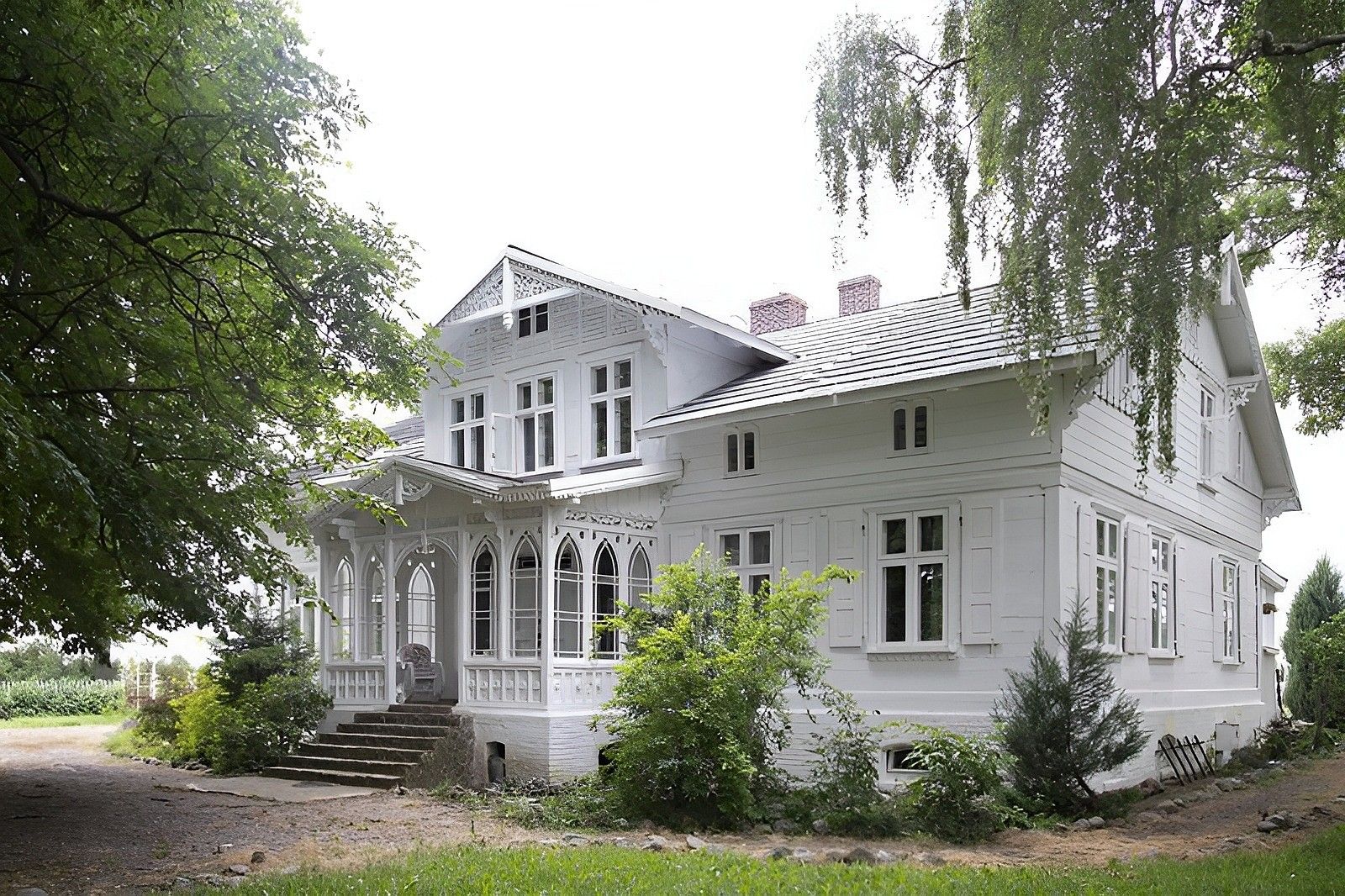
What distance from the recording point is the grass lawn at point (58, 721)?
32.0 metres

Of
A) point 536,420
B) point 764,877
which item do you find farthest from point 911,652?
point 536,420

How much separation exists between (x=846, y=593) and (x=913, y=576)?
1.08 metres

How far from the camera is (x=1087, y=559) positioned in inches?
639

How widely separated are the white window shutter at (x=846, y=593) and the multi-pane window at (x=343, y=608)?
861 cm

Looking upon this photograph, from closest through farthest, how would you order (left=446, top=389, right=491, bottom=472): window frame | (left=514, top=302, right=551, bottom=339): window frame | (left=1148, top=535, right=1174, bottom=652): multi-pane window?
1. (left=1148, top=535, right=1174, bottom=652): multi-pane window
2. (left=514, top=302, right=551, bottom=339): window frame
3. (left=446, top=389, right=491, bottom=472): window frame

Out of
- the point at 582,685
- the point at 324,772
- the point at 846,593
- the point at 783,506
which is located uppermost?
the point at 783,506

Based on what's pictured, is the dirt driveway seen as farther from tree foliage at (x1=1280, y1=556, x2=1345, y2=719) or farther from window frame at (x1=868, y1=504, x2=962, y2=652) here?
tree foliage at (x1=1280, y1=556, x2=1345, y2=719)

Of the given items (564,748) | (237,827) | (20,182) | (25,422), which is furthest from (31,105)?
(564,748)

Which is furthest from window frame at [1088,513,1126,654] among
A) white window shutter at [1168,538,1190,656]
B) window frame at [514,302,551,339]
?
window frame at [514,302,551,339]

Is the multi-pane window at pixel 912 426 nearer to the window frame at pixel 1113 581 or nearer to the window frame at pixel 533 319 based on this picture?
the window frame at pixel 1113 581

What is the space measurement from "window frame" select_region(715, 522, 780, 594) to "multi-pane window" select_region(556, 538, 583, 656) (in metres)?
2.35

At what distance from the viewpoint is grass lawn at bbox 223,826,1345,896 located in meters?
8.94

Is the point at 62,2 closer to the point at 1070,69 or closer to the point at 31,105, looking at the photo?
the point at 31,105

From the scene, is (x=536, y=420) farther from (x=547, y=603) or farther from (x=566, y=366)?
(x=547, y=603)
